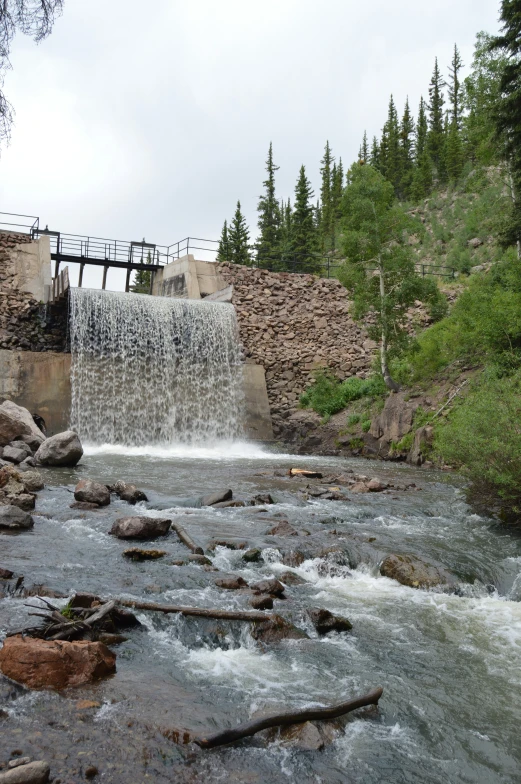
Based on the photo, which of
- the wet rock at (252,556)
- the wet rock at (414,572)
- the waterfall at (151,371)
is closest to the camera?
the wet rock at (414,572)

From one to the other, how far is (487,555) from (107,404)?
1469 centimetres

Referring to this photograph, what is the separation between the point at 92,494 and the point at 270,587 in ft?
13.8

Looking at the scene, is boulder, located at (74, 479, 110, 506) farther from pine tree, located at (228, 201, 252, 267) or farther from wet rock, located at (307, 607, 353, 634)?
pine tree, located at (228, 201, 252, 267)

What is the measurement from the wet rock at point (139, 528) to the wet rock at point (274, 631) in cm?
268

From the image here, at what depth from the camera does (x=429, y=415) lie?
55.4 feet

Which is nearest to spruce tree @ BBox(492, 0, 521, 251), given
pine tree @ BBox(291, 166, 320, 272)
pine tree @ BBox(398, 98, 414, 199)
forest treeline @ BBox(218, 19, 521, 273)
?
forest treeline @ BBox(218, 19, 521, 273)

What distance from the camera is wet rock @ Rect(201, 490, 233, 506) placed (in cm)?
975

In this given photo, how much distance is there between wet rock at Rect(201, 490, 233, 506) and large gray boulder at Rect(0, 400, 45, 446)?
6.01m

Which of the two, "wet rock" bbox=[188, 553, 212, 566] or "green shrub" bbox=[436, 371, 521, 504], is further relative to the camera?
"green shrub" bbox=[436, 371, 521, 504]

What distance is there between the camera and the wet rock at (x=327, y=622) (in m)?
4.92

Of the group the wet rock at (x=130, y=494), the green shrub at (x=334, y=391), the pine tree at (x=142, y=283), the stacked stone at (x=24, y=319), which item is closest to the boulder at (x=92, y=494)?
the wet rock at (x=130, y=494)

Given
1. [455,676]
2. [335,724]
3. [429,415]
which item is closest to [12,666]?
[335,724]

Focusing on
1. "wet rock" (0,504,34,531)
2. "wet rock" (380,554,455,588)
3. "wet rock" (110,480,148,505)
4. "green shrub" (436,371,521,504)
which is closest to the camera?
"wet rock" (380,554,455,588)

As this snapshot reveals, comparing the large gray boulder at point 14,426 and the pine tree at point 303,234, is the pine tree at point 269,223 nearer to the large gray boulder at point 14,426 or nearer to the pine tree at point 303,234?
the pine tree at point 303,234
